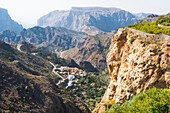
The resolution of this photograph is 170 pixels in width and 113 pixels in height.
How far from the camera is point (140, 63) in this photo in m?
26.9

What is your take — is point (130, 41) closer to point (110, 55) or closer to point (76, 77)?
point (110, 55)

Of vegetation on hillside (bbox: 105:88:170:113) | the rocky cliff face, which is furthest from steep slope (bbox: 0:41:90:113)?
vegetation on hillside (bbox: 105:88:170:113)

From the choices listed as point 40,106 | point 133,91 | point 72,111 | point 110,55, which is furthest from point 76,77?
point 133,91

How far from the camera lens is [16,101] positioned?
4697 centimetres

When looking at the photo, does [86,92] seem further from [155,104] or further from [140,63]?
[155,104]

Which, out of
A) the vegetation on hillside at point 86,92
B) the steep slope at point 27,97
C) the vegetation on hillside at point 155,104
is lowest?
the vegetation on hillside at point 86,92

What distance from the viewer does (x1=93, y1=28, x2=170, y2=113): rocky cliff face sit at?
80.9 ft

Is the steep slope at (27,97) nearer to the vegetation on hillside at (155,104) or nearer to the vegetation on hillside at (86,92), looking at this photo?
the vegetation on hillside at (86,92)

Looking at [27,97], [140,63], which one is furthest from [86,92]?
[140,63]

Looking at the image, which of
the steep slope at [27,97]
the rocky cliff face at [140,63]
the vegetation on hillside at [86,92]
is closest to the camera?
the rocky cliff face at [140,63]

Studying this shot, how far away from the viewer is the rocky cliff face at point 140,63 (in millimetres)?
24656

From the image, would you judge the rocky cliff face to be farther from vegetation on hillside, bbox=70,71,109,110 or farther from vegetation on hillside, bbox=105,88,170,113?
vegetation on hillside, bbox=70,71,109,110

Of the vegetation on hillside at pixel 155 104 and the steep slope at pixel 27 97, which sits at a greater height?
the vegetation on hillside at pixel 155 104

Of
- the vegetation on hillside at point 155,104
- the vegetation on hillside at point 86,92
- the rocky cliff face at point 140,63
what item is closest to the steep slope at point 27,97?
the vegetation on hillside at point 86,92
